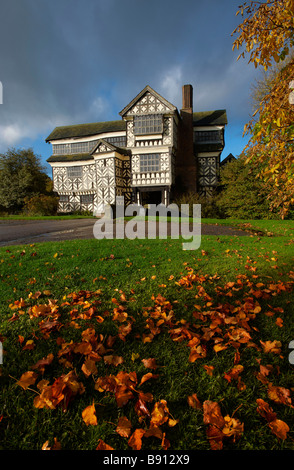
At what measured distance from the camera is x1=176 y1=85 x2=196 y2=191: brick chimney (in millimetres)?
24219

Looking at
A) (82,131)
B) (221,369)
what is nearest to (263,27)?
(221,369)

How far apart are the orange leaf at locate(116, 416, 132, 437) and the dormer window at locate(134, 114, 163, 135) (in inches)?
913

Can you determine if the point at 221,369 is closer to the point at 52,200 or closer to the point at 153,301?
the point at 153,301

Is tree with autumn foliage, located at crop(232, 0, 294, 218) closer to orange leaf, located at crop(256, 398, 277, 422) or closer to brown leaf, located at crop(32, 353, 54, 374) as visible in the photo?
orange leaf, located at crop(256, 398, 277, 422)

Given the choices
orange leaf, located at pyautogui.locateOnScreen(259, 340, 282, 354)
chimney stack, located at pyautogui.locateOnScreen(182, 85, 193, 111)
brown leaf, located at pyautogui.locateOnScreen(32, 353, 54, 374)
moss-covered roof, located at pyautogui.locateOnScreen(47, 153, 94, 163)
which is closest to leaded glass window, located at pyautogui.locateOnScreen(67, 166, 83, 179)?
moss-covered roof, located at pyautogui.locateOnScreen(47, 153, 94, 163)

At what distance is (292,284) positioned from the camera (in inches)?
141

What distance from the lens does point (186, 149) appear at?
24.7 meters

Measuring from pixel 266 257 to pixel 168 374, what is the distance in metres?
4.25

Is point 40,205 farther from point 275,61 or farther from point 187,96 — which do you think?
point 275,61

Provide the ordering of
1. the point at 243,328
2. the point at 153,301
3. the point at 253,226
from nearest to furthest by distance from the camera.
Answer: the point at 243,328 → the point at 153,301 → the point at 253,226

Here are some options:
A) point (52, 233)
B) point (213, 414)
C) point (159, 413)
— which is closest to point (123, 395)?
point (159, 413)

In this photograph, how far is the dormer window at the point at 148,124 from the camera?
21766mm
